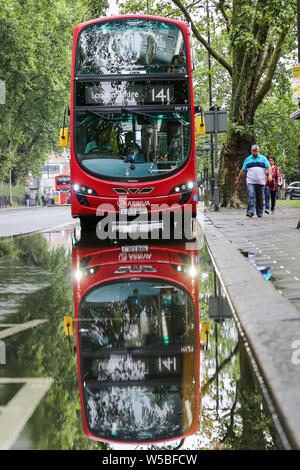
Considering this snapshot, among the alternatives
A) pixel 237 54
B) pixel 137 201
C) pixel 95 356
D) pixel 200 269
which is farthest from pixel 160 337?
pixel 237 54

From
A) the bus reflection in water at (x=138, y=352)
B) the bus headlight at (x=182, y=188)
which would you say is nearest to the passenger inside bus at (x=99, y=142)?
the bus headlight at (x=182, y=188)

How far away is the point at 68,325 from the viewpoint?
4906 millimetres

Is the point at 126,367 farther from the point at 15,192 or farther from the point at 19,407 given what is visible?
the point at 15,192

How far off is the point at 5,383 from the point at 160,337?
4.22 feet

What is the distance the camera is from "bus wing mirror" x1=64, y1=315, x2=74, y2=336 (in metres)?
4.64

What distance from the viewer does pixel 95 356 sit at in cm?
398

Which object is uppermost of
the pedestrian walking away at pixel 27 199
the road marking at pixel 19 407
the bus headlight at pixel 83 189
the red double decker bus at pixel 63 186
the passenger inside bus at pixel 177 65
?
the passenger inside bus at pixel 177 65

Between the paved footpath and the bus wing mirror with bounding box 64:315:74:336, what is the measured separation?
1.15 m

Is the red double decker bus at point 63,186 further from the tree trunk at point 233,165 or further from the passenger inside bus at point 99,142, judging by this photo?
the passenger inside bus at point 99,142

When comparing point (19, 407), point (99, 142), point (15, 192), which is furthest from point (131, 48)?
point (15, 192)

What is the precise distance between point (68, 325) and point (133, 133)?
927 centimetres

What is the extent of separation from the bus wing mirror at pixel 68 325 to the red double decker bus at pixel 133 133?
27.5ft

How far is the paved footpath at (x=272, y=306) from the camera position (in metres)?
3.10
